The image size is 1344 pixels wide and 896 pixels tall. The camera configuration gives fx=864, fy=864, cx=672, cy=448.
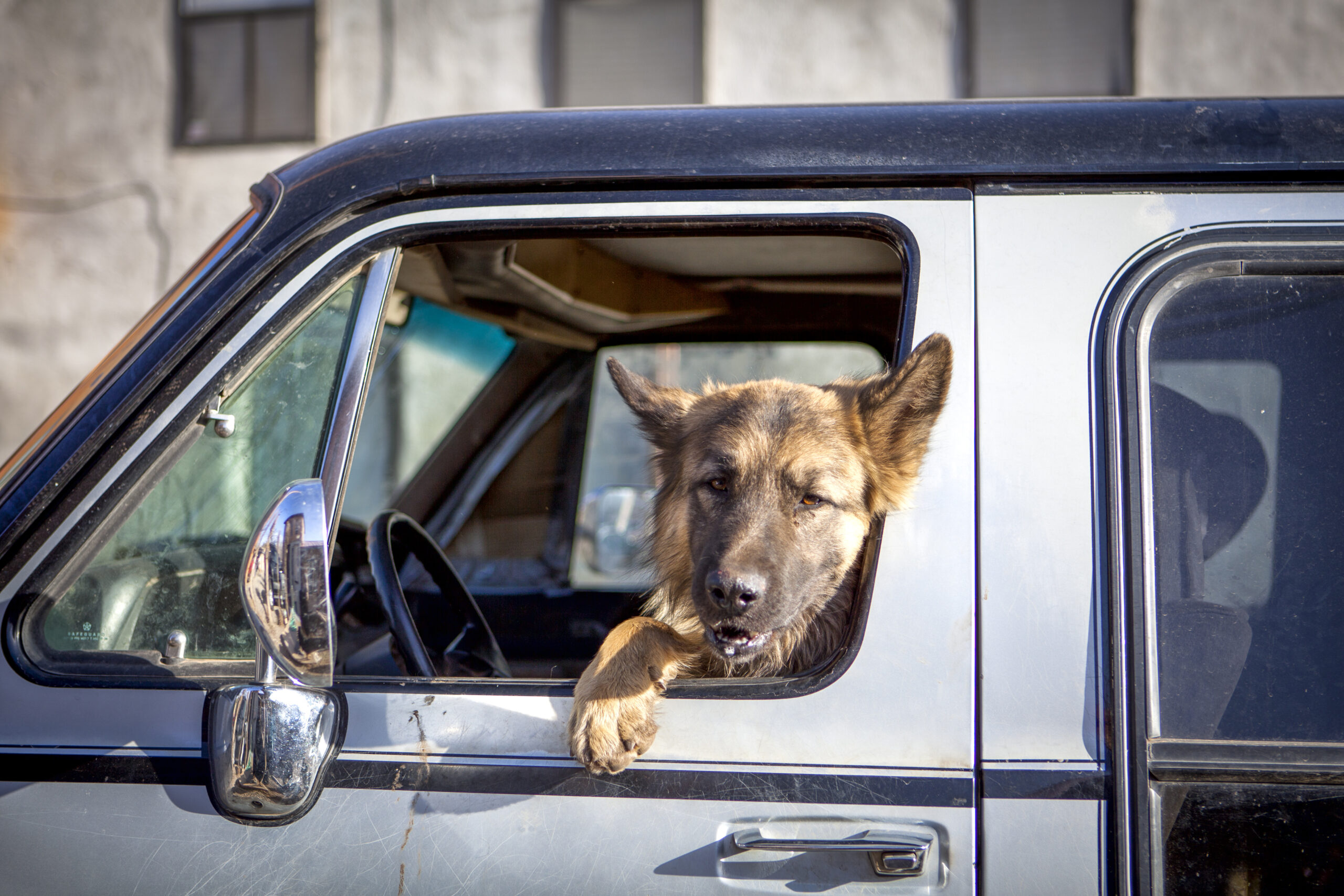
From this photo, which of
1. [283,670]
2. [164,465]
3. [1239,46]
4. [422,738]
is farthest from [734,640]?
[1239,46]

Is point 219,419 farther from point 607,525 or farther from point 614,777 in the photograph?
point 607,525

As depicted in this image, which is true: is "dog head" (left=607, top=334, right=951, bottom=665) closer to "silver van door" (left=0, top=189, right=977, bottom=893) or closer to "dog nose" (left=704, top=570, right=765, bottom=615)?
"dog nose" (left=704, top=570, right=765, bottom=615)

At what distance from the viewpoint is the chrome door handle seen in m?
1.29

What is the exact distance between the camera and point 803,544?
2.06 metres

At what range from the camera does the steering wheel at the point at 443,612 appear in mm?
2129

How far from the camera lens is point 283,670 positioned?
1.27 meters

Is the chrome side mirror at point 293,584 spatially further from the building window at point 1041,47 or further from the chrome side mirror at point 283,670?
the building window at point 1041,47

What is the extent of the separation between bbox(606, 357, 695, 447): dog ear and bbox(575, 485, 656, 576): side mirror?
0.95 m

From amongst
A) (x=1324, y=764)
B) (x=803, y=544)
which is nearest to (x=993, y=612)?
(x=1324, y=764)

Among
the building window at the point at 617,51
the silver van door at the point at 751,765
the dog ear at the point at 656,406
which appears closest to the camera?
the silver van door at the point at 751,765

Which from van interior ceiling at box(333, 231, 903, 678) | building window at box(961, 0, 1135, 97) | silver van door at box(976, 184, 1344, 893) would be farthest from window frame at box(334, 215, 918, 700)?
building window at box(961, 0, 1135, 97)

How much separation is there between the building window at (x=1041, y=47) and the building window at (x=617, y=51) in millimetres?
2798

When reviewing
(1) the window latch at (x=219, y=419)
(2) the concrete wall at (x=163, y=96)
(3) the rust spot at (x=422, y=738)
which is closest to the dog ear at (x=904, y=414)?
(3) the rust spot at (x=422, y=738)

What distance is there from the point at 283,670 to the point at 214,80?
10.3 meters
